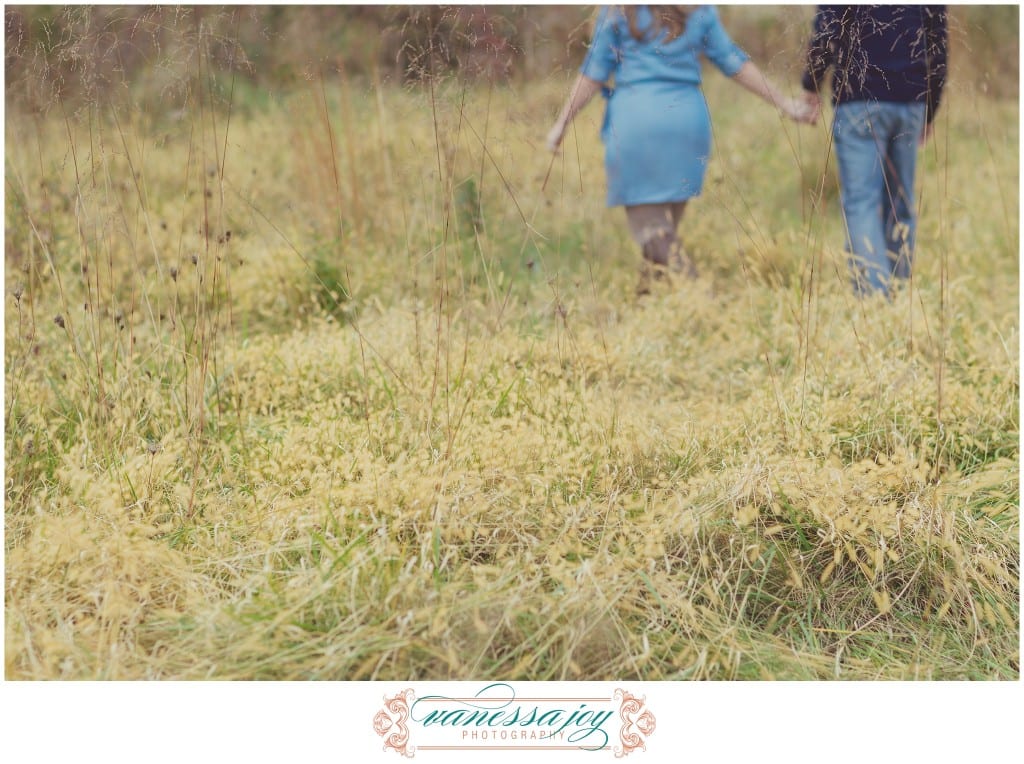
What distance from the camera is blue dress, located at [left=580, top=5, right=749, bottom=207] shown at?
350 cm

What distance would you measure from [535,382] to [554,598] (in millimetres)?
876

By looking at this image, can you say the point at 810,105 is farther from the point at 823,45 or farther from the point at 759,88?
the point at 823,45

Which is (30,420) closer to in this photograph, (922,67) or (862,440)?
(862,440)

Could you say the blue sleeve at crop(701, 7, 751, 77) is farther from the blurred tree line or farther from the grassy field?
the grassy field

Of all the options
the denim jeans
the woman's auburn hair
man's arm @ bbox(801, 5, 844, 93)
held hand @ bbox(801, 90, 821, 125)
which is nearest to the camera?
man's arm @ bbox(801, 5, 844, 93)

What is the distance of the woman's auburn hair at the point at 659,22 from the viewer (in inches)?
131

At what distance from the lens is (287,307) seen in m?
3.75
